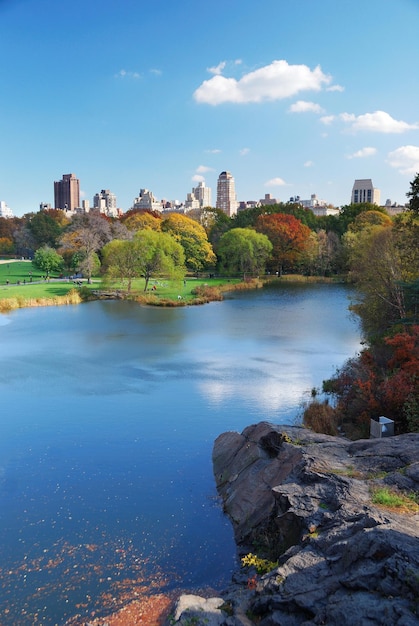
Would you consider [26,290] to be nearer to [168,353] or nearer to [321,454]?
[168,353]

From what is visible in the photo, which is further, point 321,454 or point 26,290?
point 26,290

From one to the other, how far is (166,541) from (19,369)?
15221 millimetres

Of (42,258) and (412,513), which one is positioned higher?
(42,258)

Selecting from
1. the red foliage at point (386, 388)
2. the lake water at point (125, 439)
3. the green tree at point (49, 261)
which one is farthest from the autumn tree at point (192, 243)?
the red foliage at point (386, 388)

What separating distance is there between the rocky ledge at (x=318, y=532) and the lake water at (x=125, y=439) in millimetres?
869

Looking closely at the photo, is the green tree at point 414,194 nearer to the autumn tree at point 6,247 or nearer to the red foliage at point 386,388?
the red foliage at point 386,388

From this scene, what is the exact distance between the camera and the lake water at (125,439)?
31.0 feet

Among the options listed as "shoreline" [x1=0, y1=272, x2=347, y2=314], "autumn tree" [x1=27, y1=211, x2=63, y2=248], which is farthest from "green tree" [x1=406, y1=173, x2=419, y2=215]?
"autumn tree" [x1=27, y1=211, x2=63, y2=248]

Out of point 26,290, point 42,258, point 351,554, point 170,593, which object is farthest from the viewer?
point 42,258

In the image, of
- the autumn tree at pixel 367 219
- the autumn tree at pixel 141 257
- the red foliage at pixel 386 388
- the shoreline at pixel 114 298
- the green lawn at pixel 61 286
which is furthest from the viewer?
the autumn tree at pixel 367 219

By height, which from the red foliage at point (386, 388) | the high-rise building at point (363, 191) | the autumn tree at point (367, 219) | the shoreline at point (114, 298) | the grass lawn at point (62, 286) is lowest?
the red foliage at point (386, 388)

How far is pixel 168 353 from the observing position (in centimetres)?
2605

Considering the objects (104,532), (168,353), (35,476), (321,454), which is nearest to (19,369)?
(168,353)

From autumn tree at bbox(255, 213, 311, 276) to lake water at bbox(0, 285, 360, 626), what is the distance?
33.6 meters
